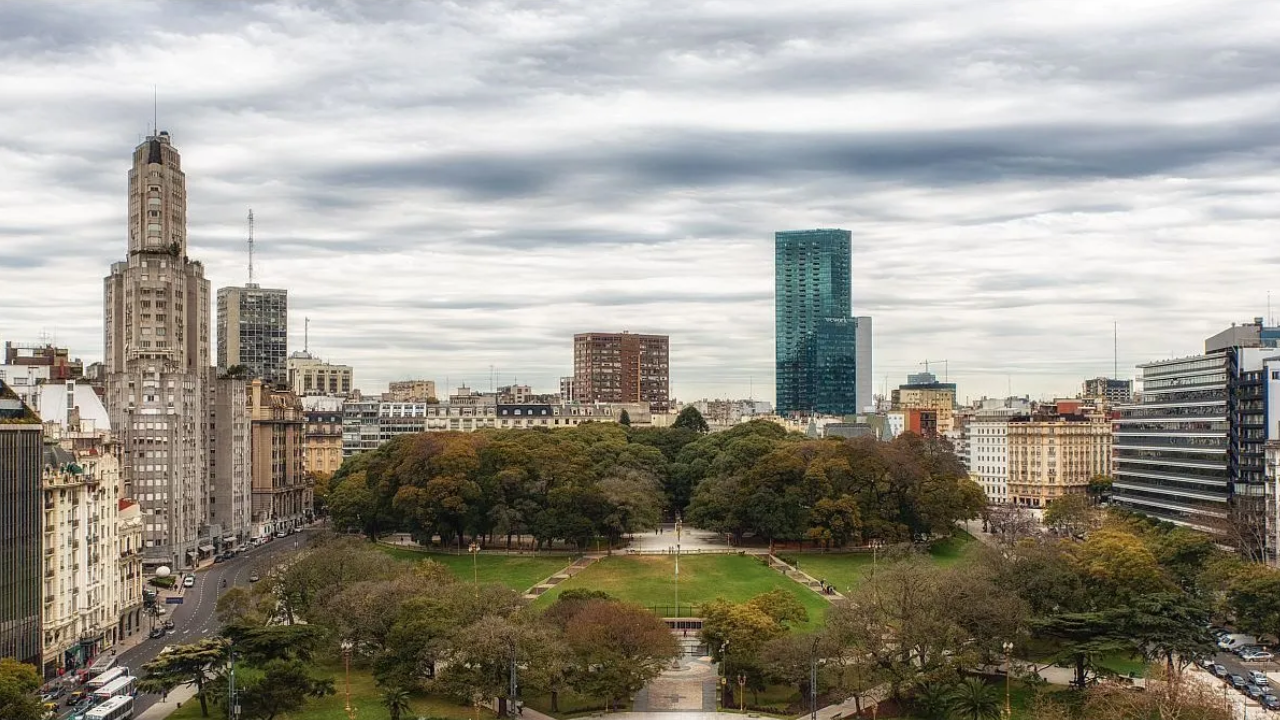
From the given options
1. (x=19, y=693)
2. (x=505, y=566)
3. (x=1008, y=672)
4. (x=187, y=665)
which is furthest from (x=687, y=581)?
(x=19, y=693)

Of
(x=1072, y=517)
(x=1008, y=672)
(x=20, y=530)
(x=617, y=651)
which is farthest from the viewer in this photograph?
(x=1072, y=517)

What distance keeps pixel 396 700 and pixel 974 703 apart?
28.9 m

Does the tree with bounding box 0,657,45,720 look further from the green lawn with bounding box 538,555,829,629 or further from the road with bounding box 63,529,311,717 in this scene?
the green lawn with bounding box 538,555,829,629

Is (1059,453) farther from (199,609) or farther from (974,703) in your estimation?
(199,609)

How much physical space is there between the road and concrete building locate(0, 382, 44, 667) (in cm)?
677

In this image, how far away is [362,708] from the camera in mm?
64312

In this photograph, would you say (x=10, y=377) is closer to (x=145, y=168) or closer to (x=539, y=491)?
(x=145, y=168)

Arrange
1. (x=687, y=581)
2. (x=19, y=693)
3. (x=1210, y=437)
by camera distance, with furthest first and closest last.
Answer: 1. (x=1210, y=437)
2. (x=687, y=581)
3. (x=19, y=693)

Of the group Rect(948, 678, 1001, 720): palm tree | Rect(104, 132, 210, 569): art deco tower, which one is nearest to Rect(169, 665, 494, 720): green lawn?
Rect(948, 678, 1001, 720): palm tree

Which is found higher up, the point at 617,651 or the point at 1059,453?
the point at 1059,453

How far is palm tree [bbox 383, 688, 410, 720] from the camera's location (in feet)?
200

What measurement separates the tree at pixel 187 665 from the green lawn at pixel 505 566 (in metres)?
35.8

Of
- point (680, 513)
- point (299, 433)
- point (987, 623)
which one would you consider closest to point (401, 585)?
point (987, 623)

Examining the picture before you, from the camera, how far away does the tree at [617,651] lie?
62.2 meters
